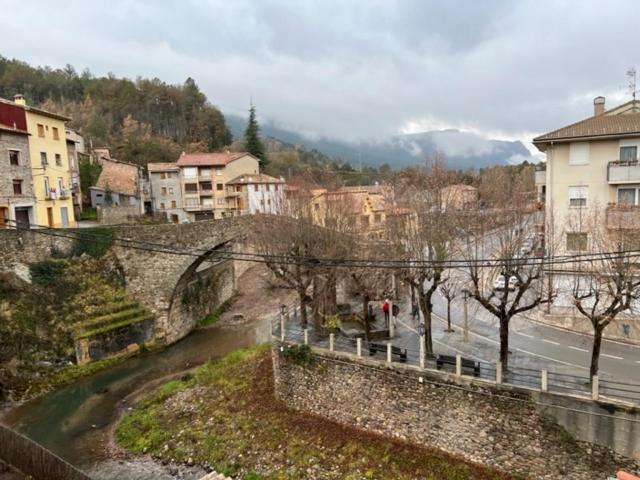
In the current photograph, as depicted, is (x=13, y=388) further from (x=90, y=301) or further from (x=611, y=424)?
(x=611, y=424)

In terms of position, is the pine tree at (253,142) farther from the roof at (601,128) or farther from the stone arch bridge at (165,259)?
the roof at (601,128)

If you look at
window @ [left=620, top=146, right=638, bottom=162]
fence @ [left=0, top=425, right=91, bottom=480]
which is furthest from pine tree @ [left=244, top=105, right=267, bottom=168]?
fence @ [left=0, top=425, right=91, bottom=480]

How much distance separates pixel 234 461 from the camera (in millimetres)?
13695

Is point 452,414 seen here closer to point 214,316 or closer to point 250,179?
point 214,316

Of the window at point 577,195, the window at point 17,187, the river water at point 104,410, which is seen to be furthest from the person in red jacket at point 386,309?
the window at point 17,187

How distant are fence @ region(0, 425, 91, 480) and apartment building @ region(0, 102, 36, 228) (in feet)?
78.4

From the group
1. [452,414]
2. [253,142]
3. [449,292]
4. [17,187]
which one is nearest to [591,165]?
[449,292]

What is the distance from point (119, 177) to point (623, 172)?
46.3 meters

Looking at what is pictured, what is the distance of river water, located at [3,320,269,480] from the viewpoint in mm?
14188

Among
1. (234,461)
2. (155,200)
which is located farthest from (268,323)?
(155,200)

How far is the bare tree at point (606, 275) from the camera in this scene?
11.1 m

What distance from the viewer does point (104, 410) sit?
17938 mm

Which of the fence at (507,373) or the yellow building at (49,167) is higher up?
the yellow building at (49,167)

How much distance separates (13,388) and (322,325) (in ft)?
46.0
